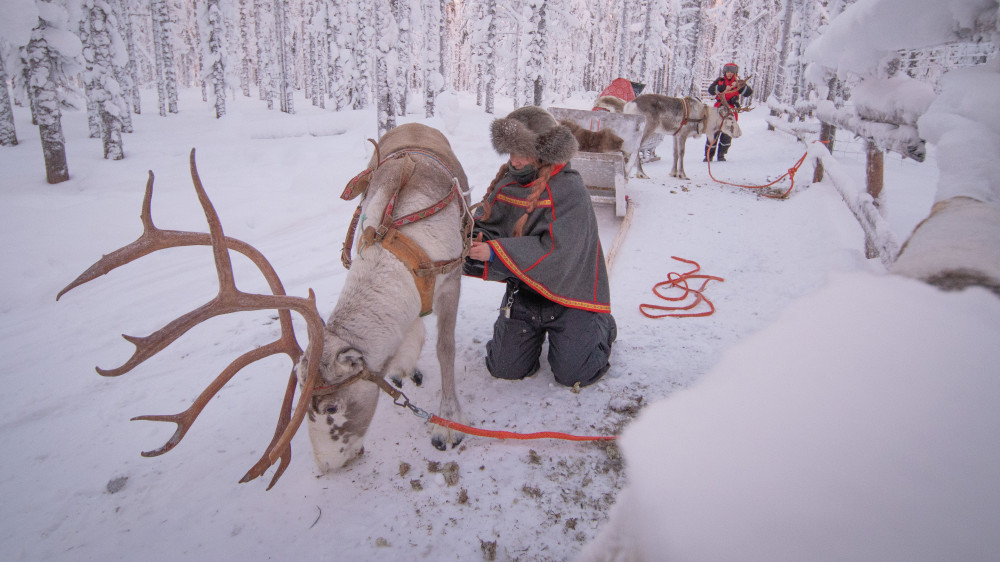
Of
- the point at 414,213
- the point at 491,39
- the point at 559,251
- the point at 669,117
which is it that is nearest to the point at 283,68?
the point at 491,39

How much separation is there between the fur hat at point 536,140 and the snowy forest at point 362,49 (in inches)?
69.9

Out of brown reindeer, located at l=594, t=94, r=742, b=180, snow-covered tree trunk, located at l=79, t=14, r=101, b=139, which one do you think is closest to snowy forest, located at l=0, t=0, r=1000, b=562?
snow-covered tree trunk, located at l=79, t=14, r=101, b=139

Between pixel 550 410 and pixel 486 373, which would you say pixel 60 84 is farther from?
pixel 550 410

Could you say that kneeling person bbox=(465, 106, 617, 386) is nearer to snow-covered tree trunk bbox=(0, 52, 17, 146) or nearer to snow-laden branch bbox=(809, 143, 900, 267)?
snow-laden branch bbox=(809, 143, 900, 267)

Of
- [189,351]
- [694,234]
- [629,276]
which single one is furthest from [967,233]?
[694,234]

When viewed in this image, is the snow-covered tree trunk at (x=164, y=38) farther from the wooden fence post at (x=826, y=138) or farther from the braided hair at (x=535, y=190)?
the wooden fence post at (x=826, y=138)

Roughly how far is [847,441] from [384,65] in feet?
48.0

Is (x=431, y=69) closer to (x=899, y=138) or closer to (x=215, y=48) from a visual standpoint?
(x=215, y=48)

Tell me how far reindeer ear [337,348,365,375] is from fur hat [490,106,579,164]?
1700mm

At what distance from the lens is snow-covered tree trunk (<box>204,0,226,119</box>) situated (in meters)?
19.2

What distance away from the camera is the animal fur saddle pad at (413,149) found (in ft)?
9.98

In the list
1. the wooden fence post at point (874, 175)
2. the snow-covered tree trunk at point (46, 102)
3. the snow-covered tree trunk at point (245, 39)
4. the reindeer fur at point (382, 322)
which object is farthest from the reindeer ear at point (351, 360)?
the snow-covered tree trunk at point (245, 39)

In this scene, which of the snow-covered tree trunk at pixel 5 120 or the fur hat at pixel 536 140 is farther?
the snow-covered tree trunk at pixel 5 120

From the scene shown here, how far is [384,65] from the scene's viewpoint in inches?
515
